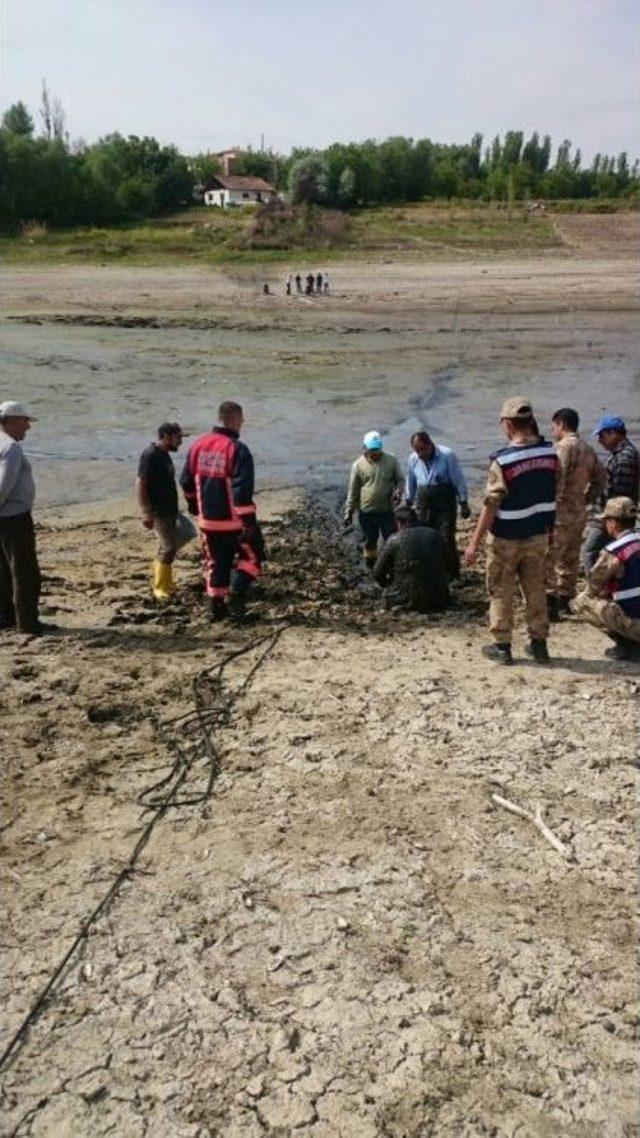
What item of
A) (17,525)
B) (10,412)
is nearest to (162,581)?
(17,525)

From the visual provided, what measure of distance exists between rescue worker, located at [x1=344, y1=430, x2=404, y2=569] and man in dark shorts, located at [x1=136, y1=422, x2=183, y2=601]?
6.38 feet

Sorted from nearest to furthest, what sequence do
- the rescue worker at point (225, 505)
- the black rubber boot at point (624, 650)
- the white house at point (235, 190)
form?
the black rubber boot at point (624, 650)
the rescue worker at point (225, 505)
the white house at point (235, 190)

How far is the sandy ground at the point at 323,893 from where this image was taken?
11.9 ft

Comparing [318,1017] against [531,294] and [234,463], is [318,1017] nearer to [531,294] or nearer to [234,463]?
[234,463]

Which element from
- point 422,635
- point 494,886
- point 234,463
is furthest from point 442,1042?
point 234,463

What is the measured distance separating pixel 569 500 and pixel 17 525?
4532 millimetres

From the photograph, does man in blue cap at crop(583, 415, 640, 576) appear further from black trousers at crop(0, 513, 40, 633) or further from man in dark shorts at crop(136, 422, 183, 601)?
black trousers at crop(0, 513, 40, 633)

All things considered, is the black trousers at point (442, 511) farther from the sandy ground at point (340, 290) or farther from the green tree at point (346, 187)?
the green tree at point (346, 187)

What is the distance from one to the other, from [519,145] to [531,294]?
7672 centimetres

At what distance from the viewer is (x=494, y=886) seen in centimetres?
468

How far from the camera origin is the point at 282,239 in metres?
47.3

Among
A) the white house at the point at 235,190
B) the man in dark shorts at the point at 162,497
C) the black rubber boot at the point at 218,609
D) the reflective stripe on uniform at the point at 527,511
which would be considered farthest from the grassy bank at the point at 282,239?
the reflective stripe on uniform at the point at 527,511

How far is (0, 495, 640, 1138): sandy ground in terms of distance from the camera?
11.9 ft

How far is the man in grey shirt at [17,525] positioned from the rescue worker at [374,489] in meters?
3.45
